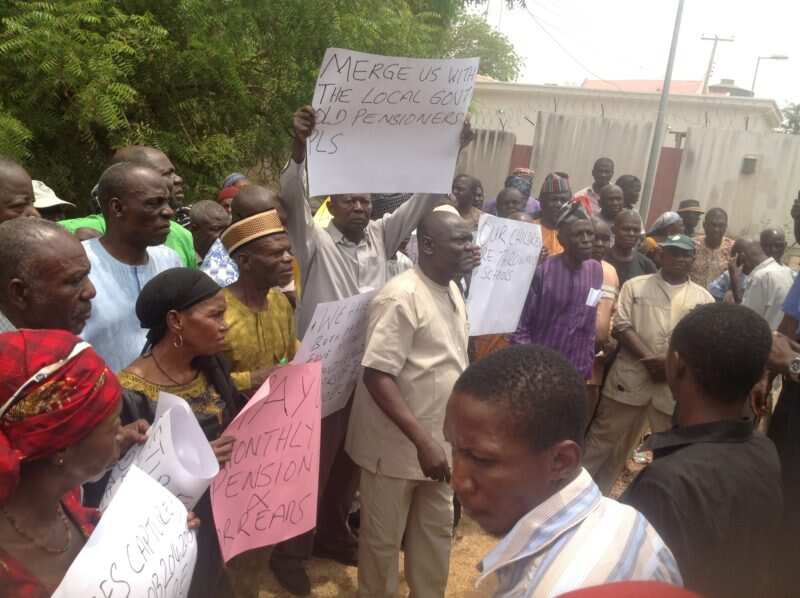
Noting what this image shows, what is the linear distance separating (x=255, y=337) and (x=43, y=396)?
4.51 ft

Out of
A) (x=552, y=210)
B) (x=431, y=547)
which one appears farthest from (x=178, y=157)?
(x=431, y=547)

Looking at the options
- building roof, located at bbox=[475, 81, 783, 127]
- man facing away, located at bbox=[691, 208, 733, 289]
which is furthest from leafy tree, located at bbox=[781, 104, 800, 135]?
man facing away, located at bbox=[691, 208, 733, 289]

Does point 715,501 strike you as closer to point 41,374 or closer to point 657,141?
point 41,374

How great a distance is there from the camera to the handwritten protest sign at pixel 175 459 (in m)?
1.96

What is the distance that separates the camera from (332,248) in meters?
3.50

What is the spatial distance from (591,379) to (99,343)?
321 cm

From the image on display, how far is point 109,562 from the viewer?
1566 mm

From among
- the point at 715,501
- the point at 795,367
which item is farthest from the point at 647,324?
the point at 715,501

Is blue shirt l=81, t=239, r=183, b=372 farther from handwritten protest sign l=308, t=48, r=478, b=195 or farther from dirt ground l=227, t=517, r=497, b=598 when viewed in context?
dirt ground l=227, t=517, r=497, b=598

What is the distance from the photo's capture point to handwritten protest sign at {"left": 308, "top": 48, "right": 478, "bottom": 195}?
122 inches

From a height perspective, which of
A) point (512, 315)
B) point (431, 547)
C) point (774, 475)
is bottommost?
point (431, 547)

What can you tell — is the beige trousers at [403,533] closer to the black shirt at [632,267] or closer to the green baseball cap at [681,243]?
the green baseball cap at [681,243]

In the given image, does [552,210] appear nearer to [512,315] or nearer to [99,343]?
[512,315]

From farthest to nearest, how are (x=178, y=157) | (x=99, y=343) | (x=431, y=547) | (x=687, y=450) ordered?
(x=178, y=157), (x=431, y=547), (x=99, y=343), (x=687, y=450)
